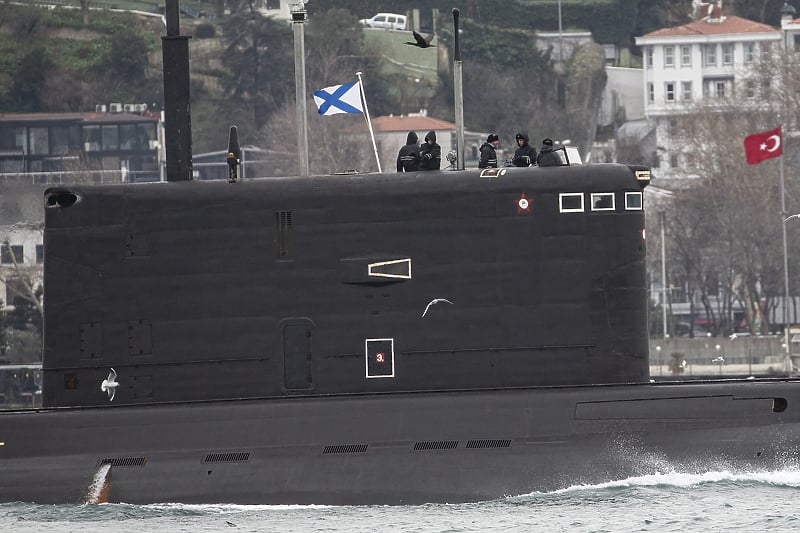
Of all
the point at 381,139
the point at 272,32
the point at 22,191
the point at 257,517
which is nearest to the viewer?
the point at 257,517

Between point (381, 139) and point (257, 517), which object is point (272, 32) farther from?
point (257, 517)

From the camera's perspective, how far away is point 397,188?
23109 mm

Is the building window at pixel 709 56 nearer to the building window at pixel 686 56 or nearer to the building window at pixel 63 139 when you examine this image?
the building window at pixel 686 56

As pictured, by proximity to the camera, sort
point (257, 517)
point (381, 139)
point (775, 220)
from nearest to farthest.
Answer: point (257, 517), point (775, 220), point (381, 139)

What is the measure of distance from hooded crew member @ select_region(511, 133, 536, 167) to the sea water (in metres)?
4.89

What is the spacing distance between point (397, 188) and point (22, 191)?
22.3 metres

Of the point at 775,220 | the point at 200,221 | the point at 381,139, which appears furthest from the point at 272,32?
the point at 200,221

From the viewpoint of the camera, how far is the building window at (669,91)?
5010 inches

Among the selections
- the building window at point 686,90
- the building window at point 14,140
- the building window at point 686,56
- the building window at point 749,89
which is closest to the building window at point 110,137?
the building window at point 14,140

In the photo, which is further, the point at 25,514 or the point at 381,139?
the point at 381,139

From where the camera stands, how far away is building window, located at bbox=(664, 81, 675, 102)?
127250 millimetres

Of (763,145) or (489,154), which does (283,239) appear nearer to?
(489,154)

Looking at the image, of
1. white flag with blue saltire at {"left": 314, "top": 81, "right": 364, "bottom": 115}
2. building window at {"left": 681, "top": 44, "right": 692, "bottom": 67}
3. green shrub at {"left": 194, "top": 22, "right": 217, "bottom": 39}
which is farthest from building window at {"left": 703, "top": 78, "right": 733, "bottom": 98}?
white flag with blue saltire at {"left": 314, "top": 81, "right": 364, "bottom": 115}

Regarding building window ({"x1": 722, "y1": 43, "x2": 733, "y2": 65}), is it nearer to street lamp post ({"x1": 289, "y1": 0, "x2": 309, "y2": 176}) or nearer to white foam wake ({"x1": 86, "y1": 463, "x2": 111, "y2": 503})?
street lamp post ({"x1": 289, "y1": 0, "x2": 309, "y2": 176})
